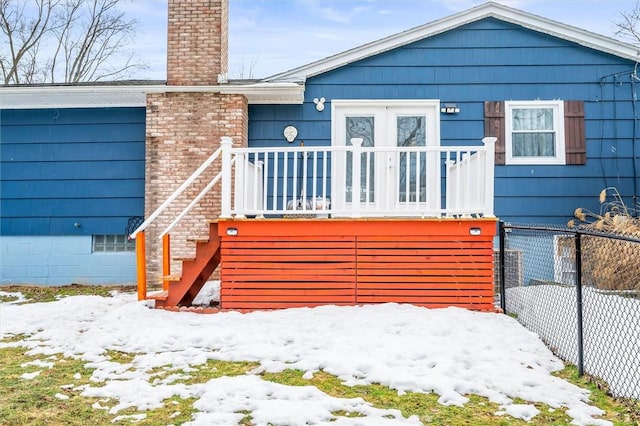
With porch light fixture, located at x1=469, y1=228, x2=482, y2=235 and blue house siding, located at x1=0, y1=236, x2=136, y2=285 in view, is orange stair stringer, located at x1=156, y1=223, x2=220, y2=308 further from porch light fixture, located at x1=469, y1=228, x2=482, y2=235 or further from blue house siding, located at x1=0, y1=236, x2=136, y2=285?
blue house siding, located at x1=0, y1=236, x2=136, y2=285

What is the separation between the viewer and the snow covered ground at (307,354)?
116 inches

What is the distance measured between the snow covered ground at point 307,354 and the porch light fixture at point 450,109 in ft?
12.7

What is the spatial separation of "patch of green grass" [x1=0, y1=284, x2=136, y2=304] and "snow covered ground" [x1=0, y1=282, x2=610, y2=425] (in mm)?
1547

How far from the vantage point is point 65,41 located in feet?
62.0

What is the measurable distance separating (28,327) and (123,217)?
3.46m

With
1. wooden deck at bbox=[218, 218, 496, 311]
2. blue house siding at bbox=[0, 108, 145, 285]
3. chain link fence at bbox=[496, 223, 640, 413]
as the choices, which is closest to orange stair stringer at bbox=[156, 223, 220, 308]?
wooden deck at bbox=[218, 218, 496, 311]

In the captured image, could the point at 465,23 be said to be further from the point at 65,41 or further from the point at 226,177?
the point at 65,41

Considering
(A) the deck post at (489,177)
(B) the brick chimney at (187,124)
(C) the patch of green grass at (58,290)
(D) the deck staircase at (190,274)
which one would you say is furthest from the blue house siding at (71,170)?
(A) the deck post at (489,177)

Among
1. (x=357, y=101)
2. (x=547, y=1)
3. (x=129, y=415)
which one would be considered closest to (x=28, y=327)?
(x=129, y=415)

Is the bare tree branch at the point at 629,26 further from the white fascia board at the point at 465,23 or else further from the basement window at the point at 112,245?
the basement window at the point at 112,245

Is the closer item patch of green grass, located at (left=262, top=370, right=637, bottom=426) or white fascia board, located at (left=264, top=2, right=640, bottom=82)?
patch of green grass, located at (left=262, top=370, right=637, bottom=426)

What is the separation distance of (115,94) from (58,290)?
312 centimetres

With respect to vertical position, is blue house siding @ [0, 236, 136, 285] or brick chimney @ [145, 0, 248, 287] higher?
brick chimney @ [145, 0, 248, 287]

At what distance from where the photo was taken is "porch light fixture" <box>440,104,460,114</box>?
7.92m
